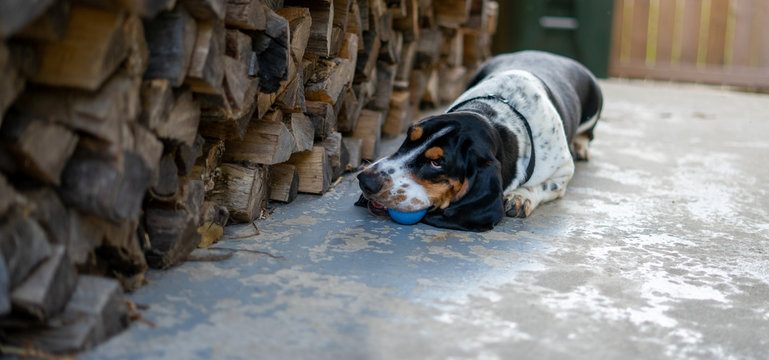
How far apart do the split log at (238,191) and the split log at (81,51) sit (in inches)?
45.9

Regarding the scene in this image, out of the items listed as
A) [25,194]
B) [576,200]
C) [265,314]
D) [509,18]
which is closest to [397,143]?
Result: [576,200]

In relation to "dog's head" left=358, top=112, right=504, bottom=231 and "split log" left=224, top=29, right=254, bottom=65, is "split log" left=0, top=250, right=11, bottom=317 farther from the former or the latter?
"dog's head" left=358, top=112, right=504, bottom=231

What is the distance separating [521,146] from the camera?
3389mm

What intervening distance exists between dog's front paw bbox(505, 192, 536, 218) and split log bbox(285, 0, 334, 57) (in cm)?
105

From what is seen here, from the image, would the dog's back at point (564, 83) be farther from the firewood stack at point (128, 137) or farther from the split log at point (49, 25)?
the split log at point (49, 25)

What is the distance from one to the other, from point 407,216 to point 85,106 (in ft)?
4.91

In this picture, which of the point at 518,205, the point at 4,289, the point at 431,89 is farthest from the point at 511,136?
the point at 431,89

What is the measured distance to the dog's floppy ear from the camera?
298 centimetres

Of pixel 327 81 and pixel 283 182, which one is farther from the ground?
pixel 327 81

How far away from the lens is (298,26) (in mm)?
2945

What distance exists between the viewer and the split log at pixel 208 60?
214 centimetres

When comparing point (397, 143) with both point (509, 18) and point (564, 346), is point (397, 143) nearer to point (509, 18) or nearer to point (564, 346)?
point (564, 346)

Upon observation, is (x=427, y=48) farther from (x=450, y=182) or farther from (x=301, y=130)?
(x=450, y=182)

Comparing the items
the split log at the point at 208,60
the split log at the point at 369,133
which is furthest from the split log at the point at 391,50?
the split log at the point at 208,60
